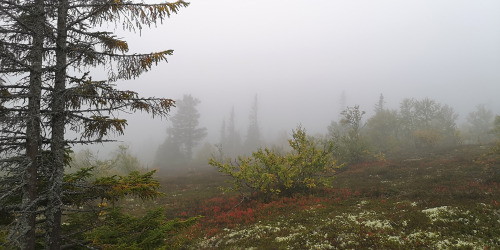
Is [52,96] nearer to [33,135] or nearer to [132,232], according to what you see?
[33,135]

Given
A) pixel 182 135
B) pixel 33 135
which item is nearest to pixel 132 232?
pixel 33 135

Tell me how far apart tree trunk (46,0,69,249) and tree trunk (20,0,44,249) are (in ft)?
0.86

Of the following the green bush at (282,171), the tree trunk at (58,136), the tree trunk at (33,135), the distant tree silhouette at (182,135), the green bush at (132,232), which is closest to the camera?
the tree trunk at (33,135)

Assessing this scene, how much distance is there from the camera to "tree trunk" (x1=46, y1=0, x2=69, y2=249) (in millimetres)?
4688

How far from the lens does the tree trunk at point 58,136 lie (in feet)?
15.4

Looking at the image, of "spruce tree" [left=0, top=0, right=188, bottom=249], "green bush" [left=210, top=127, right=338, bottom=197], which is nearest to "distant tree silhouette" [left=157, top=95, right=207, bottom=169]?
"green bush" [left=210, top=127, right=338, bottom=197]

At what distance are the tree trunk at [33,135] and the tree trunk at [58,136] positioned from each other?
262 mm

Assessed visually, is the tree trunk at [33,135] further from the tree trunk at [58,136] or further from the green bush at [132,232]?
the green bush at [132,232]

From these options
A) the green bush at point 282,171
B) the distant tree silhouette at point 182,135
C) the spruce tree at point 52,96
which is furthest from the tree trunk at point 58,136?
the distant tree silhouette at point 182,135

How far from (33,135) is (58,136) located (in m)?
0.52

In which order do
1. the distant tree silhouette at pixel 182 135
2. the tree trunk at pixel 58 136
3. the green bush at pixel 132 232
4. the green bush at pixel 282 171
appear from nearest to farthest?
1. the green bush at pixel 132 232
2. the tree trunk at pixel 58 136
3. the green bush at pixel 282 171
4. the distant tree silhouette at pixel 182 135

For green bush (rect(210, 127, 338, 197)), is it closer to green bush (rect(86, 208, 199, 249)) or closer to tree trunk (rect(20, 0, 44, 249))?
green bush (rect(86, 208, 199, 249))

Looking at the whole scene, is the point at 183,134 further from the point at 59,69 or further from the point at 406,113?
the point at 59,69

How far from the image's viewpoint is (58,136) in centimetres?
514
